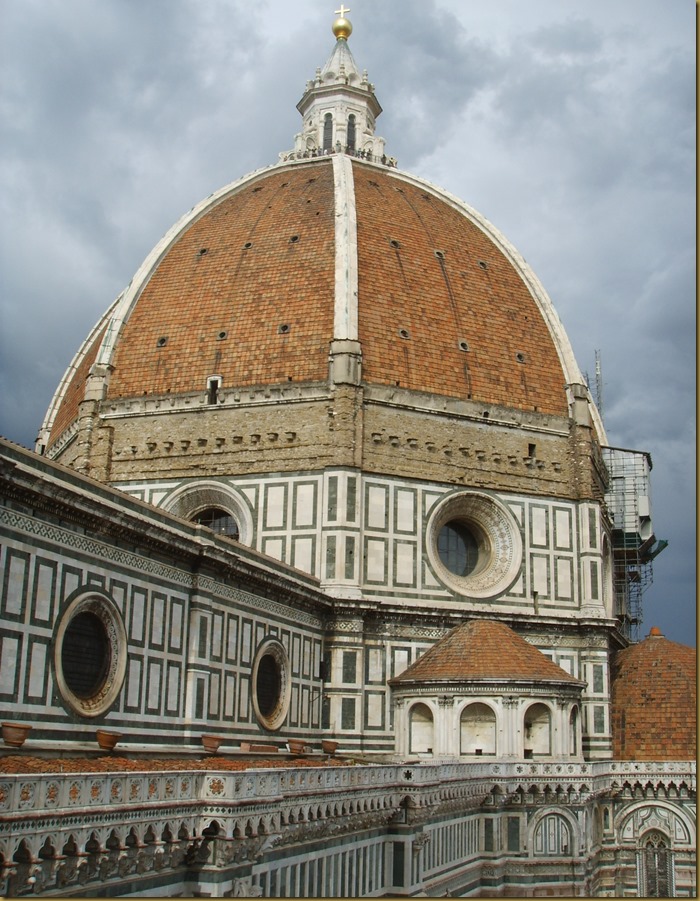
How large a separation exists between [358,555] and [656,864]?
508 inches

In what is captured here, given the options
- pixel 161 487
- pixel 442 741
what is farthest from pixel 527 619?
pixel 161 487

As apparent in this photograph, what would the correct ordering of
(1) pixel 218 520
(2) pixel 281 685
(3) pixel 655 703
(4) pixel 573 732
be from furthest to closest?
1. (3) pixel 655 703
2. (1) pixel 218 520
3. (4) pixel 573 732
4. (2) pixel 281 685

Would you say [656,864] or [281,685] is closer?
[281,685]

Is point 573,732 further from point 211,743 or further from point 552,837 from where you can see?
point 211,743

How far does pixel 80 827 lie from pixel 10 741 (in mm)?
5261

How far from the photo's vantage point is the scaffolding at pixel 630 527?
5256cm

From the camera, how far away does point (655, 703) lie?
37219 millimetres

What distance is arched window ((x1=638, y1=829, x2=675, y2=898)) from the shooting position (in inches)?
1339

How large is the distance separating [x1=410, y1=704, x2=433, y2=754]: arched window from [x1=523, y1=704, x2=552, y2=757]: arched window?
2.71 meters

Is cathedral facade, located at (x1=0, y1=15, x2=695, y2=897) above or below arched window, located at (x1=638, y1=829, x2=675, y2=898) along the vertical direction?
above

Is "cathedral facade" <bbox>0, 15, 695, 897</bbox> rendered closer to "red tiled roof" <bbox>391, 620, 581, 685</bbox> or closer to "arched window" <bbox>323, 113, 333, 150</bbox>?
"red tiled roof" <bbox>391, 620, 581, 685</bbox>

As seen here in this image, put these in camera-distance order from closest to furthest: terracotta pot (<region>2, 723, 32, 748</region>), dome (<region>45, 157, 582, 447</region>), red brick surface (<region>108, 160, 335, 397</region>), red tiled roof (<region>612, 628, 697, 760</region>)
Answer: terracotta pot (<region>2, 723, 32, 748</region>), red tiled roof (<region>612, 628, 697, 760</region>), red brick surface (<region>108, 160, 335, 397</region>), dome (<region>45, 157, 582, 447</region>)

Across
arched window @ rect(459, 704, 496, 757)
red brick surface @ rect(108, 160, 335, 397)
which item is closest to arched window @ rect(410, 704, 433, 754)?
arched window @ rect(459, 704, 496, 757)

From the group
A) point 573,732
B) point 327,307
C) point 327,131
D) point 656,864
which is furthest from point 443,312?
point 656,864
